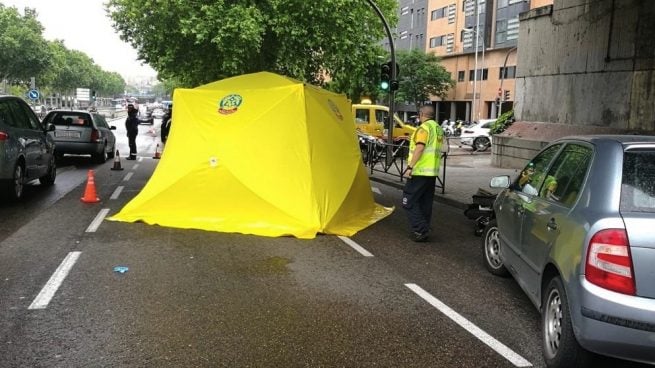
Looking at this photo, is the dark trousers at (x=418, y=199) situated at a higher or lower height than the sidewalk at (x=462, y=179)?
higher

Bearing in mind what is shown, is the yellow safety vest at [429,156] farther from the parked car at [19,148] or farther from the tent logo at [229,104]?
the parked car at [19,148]

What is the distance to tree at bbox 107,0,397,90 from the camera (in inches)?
742

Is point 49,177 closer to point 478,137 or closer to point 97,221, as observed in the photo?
point 97,221

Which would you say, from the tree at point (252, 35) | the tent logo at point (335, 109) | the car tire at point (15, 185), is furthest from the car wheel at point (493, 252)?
the tree at point (252, 35)

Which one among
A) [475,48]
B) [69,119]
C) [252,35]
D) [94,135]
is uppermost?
[475,48]

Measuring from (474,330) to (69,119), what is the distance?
15977 millimetres

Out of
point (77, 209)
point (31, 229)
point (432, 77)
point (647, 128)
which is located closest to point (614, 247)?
point (31, 229)

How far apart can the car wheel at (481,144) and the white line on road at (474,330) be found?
953 inches

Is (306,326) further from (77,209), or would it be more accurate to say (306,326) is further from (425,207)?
(77,209)

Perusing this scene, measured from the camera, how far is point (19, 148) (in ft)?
33.5

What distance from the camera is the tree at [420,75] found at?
5731cm

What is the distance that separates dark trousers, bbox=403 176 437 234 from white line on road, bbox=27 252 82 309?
162 inches

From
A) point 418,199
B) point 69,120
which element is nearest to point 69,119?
point 69,120

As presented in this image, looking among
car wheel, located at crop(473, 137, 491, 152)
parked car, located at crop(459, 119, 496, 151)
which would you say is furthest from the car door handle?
car wheel, located at crop(473, 137, 491, 152)
